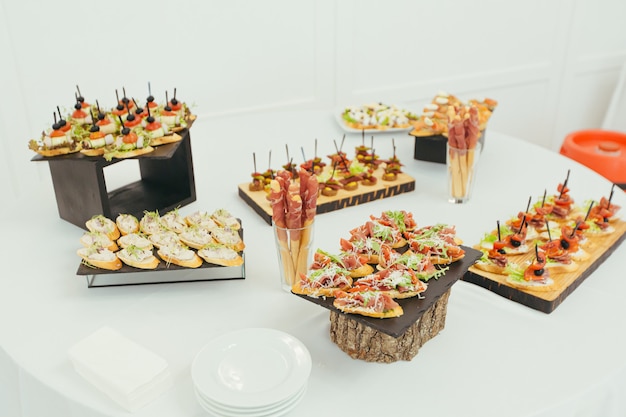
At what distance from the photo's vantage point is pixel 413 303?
1.87m

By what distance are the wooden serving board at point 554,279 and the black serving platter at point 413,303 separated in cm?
18

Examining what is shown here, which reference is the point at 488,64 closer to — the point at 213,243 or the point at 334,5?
the point at 334,5

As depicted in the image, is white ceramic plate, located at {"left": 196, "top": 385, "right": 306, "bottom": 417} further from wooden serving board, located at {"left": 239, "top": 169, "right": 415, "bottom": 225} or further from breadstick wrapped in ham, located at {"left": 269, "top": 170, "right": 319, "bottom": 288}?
wooden serving board, located at {"left": 239, "top": 169, "right": 415, "bottom": 225}

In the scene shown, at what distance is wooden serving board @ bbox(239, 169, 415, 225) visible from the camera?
9.31 feet

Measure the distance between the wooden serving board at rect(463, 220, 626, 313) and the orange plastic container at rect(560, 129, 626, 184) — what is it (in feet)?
5.89

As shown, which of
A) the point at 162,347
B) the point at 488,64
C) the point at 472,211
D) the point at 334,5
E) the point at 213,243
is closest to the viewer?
the point at 162,347

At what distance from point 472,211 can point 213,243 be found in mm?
1219

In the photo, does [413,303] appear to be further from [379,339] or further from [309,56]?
[309,56]

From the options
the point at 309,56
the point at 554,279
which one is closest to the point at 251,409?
the point at 554,279

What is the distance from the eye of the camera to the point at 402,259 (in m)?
2.05

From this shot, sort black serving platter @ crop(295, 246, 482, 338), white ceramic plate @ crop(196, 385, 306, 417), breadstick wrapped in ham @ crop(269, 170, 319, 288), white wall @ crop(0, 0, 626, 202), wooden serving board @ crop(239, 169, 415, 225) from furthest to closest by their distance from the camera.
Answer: white wall @ crop(0, 0, 626, 202)
wooden serving board @ crop(239, 169, 415, 225)
breadstick wrapped in ham @ crop(269, 170, 319, 288)
black serving platter @ crop(295, 246, 482, 338)
white ceramic plate @ crop(196, 385, 306, 417)

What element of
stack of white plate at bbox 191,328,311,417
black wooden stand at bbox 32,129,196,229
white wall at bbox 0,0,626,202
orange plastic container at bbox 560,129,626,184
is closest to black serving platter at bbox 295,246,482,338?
stack of white plate at bbox 191,328,311,417

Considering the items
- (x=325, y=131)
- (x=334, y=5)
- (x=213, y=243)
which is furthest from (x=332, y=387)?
(x=334, y=5)

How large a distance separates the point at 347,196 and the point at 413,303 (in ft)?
3.61
